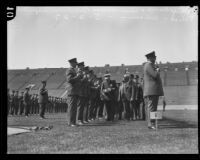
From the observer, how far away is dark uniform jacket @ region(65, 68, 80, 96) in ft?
33.8

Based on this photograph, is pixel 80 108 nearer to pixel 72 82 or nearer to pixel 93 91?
pixel 72 82

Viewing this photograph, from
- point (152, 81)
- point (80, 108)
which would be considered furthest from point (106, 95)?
point (152, 81)

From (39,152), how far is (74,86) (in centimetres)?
523

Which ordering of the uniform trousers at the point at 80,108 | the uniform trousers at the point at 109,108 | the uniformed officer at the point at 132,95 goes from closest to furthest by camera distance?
the uniform trousers at the point at 80,108, the uniform trousers at the point at 109,108, the uniformed officer at the point at 132,95

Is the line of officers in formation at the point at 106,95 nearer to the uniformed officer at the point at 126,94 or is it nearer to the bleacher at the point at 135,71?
the uniformed officer at the point at 126,94

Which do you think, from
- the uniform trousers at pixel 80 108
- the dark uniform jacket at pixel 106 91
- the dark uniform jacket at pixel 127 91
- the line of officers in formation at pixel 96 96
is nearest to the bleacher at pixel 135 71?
the line of officers in formation at pixel 96 96

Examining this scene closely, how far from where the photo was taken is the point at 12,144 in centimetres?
619

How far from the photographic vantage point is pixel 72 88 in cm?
1050

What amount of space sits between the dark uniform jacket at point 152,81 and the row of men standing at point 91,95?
220cm

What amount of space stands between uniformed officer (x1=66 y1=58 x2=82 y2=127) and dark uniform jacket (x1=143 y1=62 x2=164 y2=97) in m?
2.20

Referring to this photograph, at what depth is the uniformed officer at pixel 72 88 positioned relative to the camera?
406 inches
